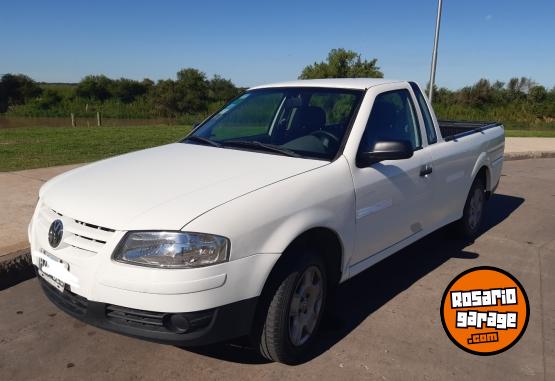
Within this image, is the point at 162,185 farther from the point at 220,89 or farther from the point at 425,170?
the point at 220,89

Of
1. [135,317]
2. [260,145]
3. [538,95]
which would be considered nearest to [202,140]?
[260,145]

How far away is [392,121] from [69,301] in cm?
265

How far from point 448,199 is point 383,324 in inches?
63.9

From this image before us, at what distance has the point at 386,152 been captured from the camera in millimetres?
3240

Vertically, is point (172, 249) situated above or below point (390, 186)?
below

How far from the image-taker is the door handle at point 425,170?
3967 mm

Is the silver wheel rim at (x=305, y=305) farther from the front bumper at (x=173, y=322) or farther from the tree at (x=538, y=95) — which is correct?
the tree at (x=538, y=95)

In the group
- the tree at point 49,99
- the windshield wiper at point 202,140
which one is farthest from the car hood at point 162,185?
the tree at point 49,99

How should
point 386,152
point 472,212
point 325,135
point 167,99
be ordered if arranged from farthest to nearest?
point 167,99
point 472,212
point 325,135
point 386,152

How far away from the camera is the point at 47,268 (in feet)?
9.08

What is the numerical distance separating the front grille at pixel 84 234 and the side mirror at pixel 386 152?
1668 millimetres

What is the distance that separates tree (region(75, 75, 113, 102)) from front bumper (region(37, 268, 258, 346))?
63139 millimetres

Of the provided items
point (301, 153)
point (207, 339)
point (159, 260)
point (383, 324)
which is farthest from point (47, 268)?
point (383, 324)

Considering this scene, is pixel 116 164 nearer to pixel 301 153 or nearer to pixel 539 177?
pixel 301 153
